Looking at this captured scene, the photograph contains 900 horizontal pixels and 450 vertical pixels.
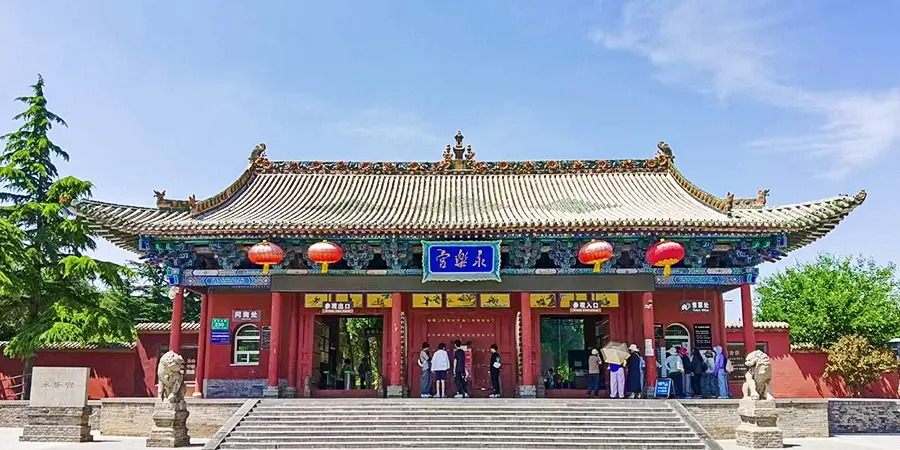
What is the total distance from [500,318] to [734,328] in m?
6.88

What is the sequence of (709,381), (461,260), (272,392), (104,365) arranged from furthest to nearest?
(104,365)
(709,381)
(461,260)
(272,392)

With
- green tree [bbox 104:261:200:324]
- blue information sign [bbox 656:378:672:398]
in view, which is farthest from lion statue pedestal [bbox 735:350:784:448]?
green tree [bbox 104:261:200:324]

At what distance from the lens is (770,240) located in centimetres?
1423

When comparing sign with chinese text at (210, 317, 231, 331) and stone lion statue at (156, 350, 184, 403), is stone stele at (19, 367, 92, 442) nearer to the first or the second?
stone lion statue at (156, 350, 184, 403)

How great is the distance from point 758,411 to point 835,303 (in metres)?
16.4

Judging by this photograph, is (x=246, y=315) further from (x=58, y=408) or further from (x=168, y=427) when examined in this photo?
(x=168, y=427)

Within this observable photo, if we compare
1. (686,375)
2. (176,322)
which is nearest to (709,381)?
(686,375)

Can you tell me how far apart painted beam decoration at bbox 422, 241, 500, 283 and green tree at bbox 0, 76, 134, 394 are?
9.19m

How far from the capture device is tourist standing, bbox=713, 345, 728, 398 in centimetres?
1451

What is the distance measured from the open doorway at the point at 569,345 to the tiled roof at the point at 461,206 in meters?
2.74

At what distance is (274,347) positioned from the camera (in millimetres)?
14297

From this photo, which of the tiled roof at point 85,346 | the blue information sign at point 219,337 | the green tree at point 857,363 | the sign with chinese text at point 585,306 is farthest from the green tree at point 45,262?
the green tree at point 857,363

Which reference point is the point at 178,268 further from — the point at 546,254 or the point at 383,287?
the point at 546,254

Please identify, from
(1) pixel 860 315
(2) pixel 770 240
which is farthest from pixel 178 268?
(1) pixel 860 315
